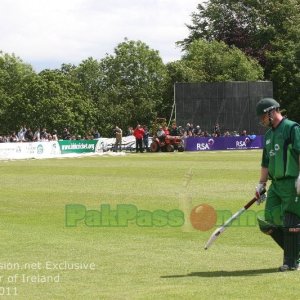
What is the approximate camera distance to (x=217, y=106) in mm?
58438

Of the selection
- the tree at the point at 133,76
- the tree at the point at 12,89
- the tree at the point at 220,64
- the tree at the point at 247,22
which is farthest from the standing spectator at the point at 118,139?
the tree at the point at 133,76

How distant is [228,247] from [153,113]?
8035cm

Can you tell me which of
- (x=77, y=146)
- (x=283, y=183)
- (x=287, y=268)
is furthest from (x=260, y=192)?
(x=77, y=146)

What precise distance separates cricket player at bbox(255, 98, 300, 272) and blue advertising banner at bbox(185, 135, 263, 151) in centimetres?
4369

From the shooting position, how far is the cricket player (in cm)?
966

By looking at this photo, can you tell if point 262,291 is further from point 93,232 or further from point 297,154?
point 93,232

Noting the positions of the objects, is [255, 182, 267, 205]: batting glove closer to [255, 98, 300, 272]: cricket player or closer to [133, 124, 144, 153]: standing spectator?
[255, 98, 300, 272]: cricket player

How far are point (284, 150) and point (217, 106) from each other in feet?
160

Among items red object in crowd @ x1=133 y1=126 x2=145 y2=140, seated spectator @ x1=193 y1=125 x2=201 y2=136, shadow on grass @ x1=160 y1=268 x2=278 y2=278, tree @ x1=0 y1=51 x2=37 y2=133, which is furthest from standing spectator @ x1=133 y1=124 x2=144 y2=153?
shadow on grass @ x1=160 y1=268 x2=278 y2=278

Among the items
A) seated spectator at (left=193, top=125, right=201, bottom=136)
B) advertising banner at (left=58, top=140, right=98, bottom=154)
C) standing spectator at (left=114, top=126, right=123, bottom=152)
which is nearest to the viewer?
advertising banner at (left=58, top=140, right=98, bottom=154)

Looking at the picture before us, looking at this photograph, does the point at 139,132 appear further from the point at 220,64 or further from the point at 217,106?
the point at 220,64

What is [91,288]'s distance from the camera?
8664 mm

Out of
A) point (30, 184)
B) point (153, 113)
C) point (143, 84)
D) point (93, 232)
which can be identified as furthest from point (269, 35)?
point (93, 232)

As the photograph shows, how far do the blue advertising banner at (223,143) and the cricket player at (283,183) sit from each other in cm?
4369
